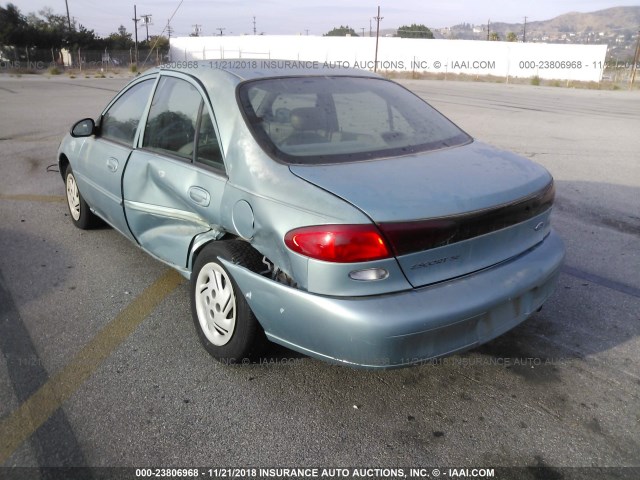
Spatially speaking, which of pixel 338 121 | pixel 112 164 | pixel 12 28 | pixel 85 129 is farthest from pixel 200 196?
pixel 12 28

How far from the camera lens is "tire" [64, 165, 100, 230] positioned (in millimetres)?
5133

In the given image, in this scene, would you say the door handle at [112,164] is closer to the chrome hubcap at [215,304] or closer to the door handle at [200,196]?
the door handle at [200,196]

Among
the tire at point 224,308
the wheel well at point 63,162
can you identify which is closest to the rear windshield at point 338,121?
the tire at point 224,308

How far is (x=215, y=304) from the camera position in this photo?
10.1ft

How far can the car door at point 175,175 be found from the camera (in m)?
3.14

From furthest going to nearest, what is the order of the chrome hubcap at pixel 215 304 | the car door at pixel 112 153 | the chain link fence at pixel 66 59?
the chain link fence at pixel 66 59
the car door at pixel 112 153
the chrome hubcap at pixel 215 304

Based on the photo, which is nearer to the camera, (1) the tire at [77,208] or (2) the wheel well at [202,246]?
(2) the wheel well at [202,246]

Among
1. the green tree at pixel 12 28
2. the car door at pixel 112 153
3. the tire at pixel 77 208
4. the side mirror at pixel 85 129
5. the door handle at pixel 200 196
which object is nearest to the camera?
the door handle at pixel 200 196

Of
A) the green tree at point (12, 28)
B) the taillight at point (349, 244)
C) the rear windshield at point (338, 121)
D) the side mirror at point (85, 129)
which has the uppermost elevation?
the green tree at point (12, 28)

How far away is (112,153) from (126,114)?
0.32m

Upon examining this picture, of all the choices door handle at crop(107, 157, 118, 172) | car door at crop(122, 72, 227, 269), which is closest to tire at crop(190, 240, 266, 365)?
car door at crop(122, 72, 227, 269)

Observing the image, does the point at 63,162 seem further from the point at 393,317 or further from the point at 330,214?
the point at 393,317

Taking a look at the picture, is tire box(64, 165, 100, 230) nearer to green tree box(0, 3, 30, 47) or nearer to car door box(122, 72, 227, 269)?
car door box(122, 72, 227, 269)

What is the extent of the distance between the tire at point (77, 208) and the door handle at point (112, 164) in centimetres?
104
